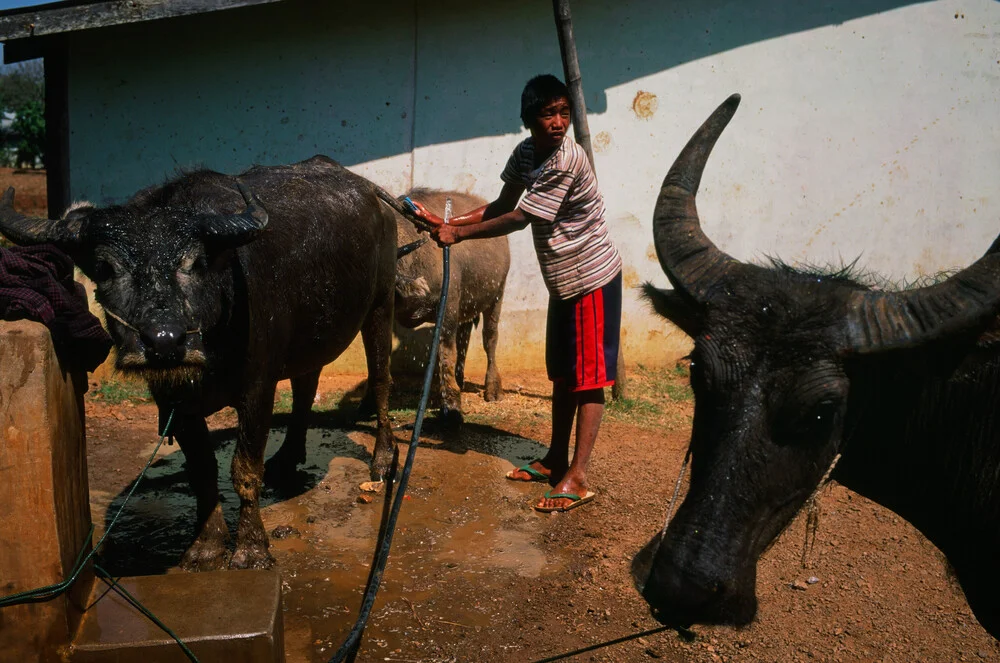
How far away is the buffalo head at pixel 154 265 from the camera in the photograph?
3.42 m

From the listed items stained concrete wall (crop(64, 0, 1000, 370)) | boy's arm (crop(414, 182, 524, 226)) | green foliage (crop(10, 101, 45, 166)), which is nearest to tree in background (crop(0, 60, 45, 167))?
green foliage (crop(10, 101, 45, 166))

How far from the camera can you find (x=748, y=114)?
8336mm

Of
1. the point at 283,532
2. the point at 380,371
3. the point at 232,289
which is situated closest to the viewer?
the point at 232,289

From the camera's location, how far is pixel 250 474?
4.20m

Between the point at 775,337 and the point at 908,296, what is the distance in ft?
1.22

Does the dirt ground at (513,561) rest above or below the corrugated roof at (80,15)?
below

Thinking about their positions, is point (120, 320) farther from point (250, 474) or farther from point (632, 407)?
point (632, 407)

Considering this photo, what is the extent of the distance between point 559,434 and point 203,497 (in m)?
2.28

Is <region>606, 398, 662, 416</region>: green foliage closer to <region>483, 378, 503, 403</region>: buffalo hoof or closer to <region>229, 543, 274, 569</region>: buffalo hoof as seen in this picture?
<region>483, 378, 503, 403</region>: buffalo hoof

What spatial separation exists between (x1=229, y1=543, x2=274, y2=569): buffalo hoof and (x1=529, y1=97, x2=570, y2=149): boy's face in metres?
2.75

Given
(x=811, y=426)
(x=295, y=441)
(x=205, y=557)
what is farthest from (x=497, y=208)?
(x=811, y=426)

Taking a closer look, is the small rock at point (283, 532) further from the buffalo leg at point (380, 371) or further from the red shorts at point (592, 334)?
the red shorts at point (592, 334)

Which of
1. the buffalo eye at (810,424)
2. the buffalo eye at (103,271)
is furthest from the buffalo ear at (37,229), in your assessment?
the buffalo eye at (810,424)

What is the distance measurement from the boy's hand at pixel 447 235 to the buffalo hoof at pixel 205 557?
205 cm
